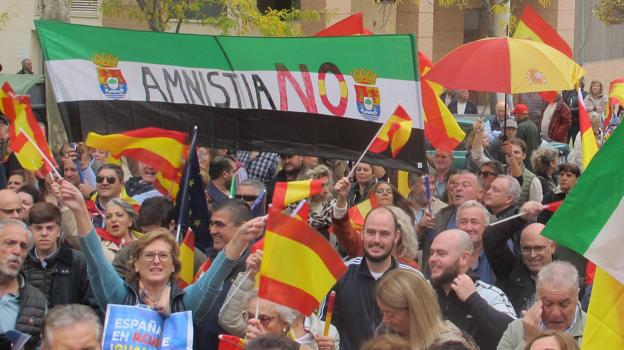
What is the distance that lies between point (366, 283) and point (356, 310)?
0.18 metres

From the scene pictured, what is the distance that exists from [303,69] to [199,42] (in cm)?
84

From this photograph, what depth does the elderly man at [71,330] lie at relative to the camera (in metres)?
5.12

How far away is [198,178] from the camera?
8250 millimetres

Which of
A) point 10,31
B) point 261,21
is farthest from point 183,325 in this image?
point 10,31

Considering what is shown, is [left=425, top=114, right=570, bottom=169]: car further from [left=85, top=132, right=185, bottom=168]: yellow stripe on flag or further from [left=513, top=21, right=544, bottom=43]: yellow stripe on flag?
[left=85, top=132, right=185, bottom=168]: yellow stripe on flag

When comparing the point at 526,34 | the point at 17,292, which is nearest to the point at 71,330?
the point at 17,292

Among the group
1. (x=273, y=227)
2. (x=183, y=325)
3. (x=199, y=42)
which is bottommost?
(x=183, y=325)

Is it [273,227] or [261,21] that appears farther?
[261,21]

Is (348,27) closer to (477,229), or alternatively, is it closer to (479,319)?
(477,229)

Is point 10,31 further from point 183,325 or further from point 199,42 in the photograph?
point 183,325

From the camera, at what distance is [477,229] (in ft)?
27.3

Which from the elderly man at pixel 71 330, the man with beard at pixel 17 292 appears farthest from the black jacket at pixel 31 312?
the elderly man at pixel 71 330

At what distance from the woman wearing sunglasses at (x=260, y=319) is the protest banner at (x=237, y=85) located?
2729 mm

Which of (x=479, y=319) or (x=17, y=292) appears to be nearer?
(x=479, y=319)
